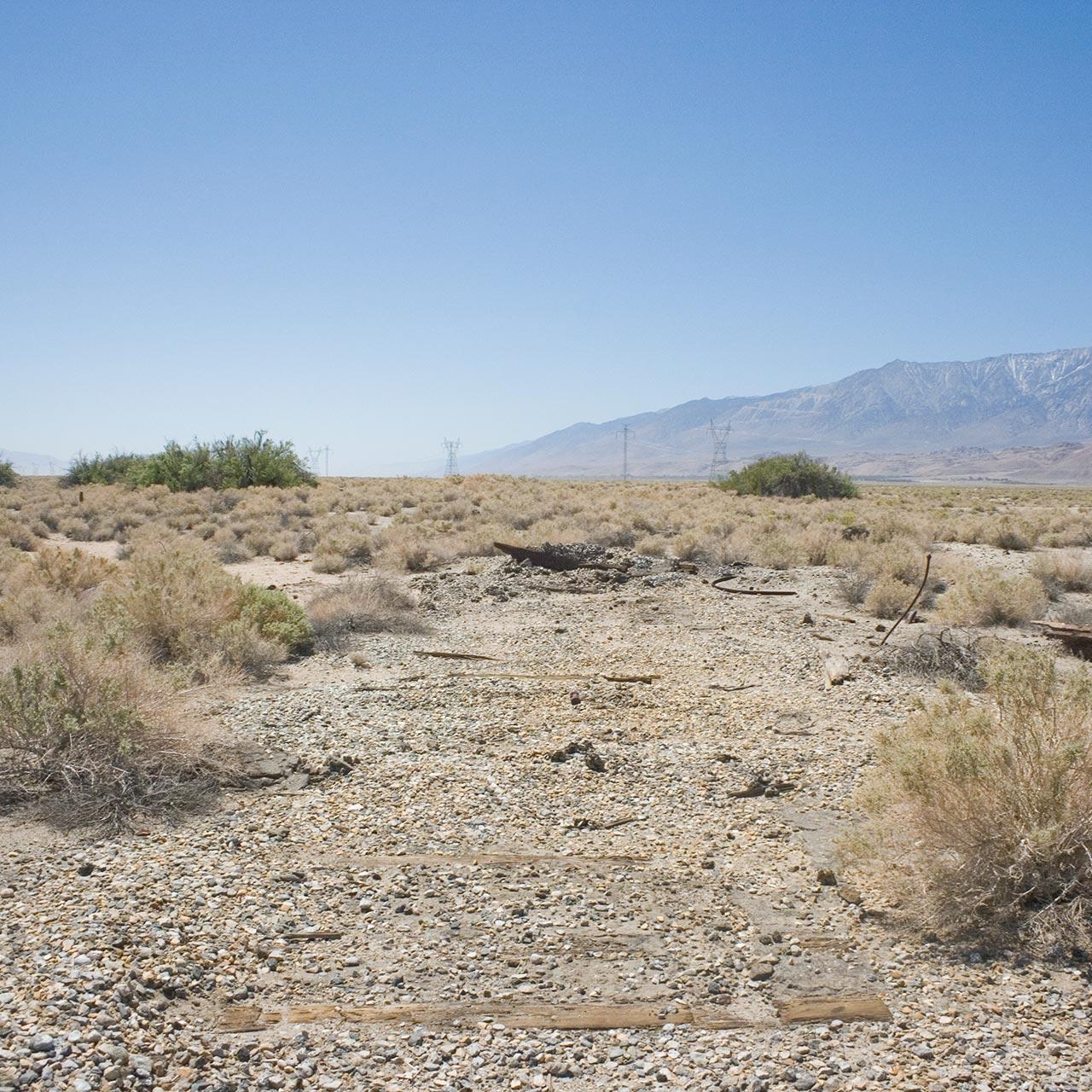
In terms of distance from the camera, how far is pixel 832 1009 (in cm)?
421

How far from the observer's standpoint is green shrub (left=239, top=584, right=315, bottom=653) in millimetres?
11195

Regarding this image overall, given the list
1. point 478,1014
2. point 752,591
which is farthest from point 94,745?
point 752,591

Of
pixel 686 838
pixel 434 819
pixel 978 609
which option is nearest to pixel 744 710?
pixel 686 838

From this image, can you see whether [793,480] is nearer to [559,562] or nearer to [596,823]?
[559,562]

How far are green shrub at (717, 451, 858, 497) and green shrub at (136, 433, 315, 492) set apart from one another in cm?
1892

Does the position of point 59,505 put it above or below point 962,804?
above

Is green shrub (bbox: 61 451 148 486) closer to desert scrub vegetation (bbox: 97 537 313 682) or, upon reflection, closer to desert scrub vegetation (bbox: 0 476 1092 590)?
desert scrub vegetation (bbox: 0 476 1092 590)

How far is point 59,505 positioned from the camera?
30812 millimetres

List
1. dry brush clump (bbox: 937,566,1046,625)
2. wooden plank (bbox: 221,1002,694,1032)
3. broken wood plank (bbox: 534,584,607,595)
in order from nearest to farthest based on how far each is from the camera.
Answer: wooden plank (bbox: 221,1002,694,1032) → dry brush clump (bbox: 937,566,1046,625) → broken wood plank (bbox: 534,584,607,595)

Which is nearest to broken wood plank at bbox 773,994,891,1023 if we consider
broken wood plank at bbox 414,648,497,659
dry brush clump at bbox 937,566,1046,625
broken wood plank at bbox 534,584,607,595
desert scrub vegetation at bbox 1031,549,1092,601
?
broken wood plank at bbox 414,648,497,659

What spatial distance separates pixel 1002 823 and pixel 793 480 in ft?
113

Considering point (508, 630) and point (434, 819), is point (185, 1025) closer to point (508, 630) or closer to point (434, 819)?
point (434, 819)

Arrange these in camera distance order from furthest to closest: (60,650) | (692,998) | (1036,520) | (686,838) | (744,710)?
(1036,520) < (744,710) < (60,650) < (686,838) < (692,998)

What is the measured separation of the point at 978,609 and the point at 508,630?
21.6ft
